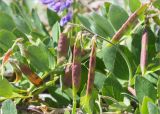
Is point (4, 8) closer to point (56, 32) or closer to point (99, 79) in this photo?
point (56, 32)

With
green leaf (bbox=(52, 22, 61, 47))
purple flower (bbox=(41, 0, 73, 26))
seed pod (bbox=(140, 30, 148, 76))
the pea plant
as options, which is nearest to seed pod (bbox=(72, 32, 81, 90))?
the pea plant

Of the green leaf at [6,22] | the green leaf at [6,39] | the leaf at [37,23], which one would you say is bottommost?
the green leaf at [6,39]

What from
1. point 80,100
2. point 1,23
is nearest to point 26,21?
point 1,23

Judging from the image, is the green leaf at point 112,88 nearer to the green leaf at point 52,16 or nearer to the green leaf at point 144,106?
the green leaf at point 144,106

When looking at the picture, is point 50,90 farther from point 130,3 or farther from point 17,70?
point 130,3

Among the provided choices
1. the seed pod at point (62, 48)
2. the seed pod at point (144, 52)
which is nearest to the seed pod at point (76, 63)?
the seed pod at point (62, 48)
